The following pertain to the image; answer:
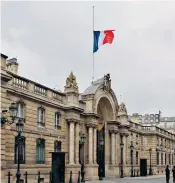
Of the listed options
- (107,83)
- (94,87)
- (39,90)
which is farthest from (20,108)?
(107,83)

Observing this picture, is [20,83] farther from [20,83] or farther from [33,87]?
[33,87]

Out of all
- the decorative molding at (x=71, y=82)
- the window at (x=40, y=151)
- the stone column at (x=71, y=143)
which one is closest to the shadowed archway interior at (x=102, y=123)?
the decorative molding at (x=71, y=82)

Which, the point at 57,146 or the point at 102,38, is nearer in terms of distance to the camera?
the point at 57,146

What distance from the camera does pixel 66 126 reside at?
40.0m

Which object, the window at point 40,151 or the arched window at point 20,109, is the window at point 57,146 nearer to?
the window at point 40,151

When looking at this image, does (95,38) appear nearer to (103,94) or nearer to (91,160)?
(103,94)

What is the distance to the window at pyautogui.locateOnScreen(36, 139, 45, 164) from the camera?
34.6 metres

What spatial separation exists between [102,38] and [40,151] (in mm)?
15745

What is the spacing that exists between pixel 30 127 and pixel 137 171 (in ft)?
105

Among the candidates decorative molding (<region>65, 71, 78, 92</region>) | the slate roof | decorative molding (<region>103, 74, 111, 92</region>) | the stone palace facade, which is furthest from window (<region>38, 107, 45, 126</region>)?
decorative molding (<region>103, 74, 111, 92</region>)

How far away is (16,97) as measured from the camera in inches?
1235

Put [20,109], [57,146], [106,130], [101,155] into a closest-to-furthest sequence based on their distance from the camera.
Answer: [20,109] < [57,146] < [101,155] < [106,130]

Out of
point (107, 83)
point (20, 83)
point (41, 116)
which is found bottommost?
point (41, 116)

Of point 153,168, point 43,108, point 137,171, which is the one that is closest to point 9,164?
point 43,108
